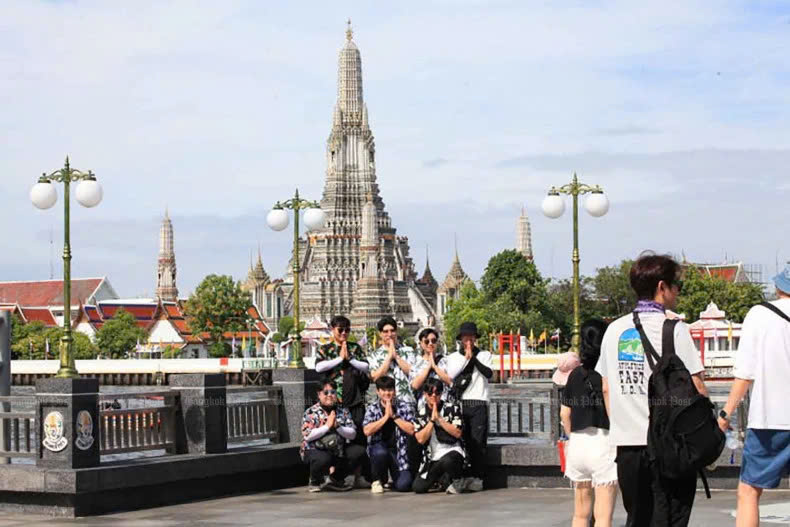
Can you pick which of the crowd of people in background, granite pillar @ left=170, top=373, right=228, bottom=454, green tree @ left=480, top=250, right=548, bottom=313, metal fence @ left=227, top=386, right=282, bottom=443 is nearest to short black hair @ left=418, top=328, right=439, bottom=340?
granite pillar @ left=170, top=373, right=228, bottom=454

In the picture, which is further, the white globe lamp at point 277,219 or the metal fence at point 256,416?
the white globe lamp at point 277,219

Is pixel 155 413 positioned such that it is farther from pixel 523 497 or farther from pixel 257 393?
pixel 523 497

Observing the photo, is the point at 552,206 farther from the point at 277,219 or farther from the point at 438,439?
the point at 438,439

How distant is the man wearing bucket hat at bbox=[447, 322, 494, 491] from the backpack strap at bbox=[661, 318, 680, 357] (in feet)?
23.6

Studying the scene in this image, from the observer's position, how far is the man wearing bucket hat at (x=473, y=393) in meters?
15.9

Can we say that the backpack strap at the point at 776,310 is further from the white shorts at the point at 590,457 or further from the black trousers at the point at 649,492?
the white shorts at the point at 590,457

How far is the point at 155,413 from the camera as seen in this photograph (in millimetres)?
16078

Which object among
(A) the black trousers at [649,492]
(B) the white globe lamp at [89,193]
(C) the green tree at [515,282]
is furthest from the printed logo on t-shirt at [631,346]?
(C) the green tree at [515,282]

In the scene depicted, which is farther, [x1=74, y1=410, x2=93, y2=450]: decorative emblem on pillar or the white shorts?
[x1=74, y1=410, x2=93, y2=450]: decorative emblem on pillar

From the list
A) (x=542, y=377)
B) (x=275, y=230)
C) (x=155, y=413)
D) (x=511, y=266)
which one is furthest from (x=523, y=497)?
(x=511, y=266)

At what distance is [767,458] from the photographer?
8930mm

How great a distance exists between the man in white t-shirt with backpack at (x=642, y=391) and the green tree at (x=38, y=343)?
Answer: 131m

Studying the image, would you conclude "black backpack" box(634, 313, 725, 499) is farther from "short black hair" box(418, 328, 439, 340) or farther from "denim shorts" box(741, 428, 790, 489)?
"short black hair" box(418, 328, 439, 340)

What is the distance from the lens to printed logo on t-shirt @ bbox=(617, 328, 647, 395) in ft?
28.1
